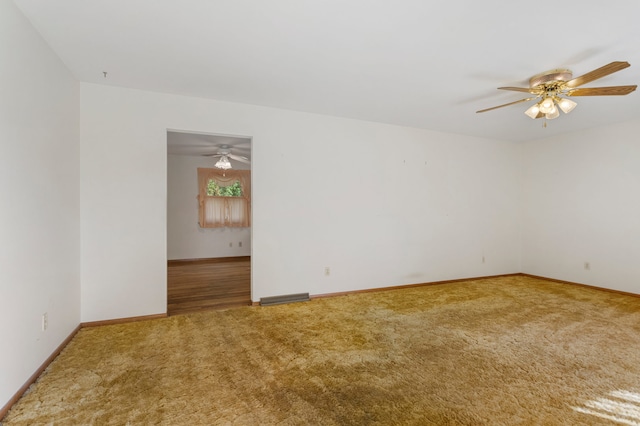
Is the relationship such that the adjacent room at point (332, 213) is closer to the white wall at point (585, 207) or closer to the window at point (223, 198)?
the white wall at point (585, 207)

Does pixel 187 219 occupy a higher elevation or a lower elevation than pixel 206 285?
higher

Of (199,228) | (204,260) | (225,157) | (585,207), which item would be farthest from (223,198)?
(585,207)

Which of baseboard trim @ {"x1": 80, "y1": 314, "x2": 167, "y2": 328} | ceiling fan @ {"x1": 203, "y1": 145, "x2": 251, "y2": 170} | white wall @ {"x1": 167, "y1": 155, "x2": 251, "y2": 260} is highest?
ceiling fan @ {"x1": 203, "y1": 145, "x2": 251, "y2": 170}

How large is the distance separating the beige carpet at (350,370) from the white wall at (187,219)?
392cm

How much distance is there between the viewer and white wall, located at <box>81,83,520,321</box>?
3.05 m

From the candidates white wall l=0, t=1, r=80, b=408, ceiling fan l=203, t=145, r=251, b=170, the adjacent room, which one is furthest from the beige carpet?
ceiling fan l=203, t=145, r=251, b=170

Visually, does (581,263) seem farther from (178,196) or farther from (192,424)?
(178,196)

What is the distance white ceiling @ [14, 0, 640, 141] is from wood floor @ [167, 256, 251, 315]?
101 inches

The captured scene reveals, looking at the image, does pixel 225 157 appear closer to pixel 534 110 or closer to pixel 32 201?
pixel 32 201

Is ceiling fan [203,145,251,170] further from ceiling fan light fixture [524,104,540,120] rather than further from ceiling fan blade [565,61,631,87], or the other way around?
ceiling fan blade [565,61,631,87]

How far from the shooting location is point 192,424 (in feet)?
5.23

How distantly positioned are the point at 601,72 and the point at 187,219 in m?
7.13

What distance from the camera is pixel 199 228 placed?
6980 mm

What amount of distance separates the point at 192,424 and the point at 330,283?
8.66 feet
